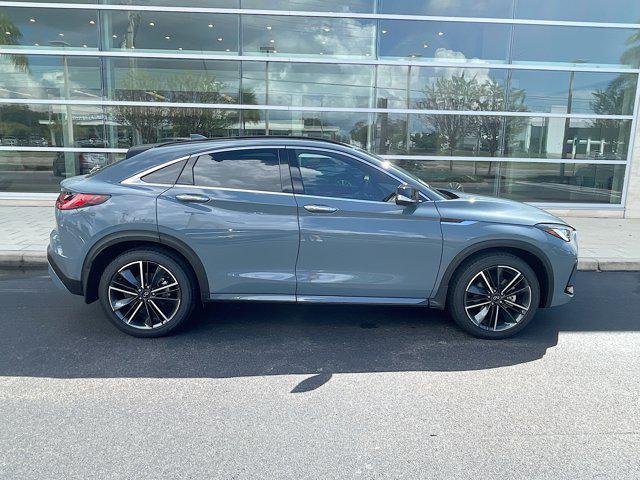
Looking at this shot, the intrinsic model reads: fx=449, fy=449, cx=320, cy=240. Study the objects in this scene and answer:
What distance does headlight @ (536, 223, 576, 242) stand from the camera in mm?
3965

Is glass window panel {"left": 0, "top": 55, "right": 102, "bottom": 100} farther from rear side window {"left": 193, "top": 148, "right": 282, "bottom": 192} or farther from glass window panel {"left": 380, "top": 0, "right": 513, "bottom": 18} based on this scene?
rear side window {"left": 193, "top": 148, "right": 282, "bottom": 192}

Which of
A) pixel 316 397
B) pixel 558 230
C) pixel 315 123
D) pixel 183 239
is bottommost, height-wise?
pixel 316 397

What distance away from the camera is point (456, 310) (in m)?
4.02

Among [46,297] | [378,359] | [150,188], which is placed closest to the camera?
[378,359]

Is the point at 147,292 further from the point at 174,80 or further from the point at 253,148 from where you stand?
the point at 174,80

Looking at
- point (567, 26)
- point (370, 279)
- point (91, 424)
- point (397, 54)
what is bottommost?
point (91, 424)

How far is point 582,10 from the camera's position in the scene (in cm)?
1071

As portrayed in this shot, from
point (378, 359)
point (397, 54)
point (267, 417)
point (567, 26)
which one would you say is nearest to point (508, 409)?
point (378, 359)

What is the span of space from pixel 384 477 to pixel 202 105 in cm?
1022

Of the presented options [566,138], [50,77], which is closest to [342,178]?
[566,138]

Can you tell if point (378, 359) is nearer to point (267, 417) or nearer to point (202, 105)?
point (267, 417)

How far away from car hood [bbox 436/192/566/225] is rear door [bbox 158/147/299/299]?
1374 mm

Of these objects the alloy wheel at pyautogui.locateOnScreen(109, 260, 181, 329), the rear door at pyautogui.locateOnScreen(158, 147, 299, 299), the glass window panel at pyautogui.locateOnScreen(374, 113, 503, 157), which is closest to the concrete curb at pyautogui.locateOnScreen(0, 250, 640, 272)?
the alloy wheel at pyautogui.locateOnScreen(109, 260, 181, 329)

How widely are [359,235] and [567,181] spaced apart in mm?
9589
